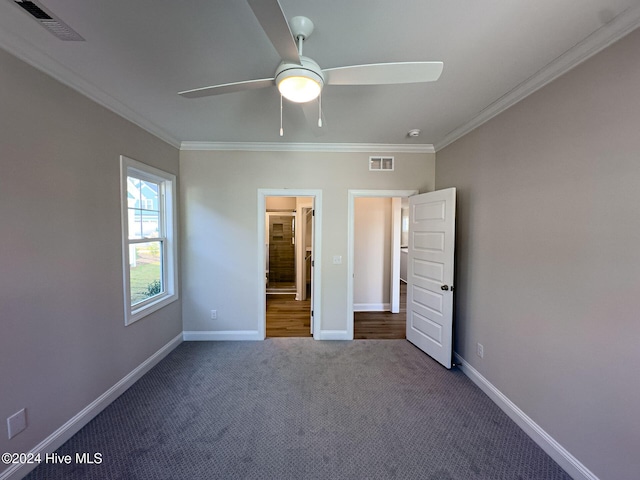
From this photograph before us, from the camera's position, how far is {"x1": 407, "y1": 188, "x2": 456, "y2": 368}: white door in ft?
8.82

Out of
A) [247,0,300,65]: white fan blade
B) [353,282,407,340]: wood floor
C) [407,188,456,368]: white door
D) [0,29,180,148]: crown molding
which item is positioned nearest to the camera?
[247,0,300,65]: white fan blade

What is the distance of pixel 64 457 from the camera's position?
1655mm

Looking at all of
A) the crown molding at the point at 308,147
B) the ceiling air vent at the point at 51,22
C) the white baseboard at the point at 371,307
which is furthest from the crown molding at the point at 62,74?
the white baseboard at the point at 371,307

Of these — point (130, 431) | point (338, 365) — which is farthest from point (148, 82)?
point (338, 365)

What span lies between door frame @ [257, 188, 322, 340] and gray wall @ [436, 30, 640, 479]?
185 cm

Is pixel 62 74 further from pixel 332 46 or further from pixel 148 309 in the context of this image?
pixel 148 309

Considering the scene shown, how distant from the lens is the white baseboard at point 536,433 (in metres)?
1.54

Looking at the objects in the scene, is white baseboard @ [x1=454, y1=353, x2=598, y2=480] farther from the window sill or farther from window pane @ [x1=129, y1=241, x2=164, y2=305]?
window pane @ [x1=129, y1=241, x2=164, y2=305]

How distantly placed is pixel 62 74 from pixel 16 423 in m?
2.21

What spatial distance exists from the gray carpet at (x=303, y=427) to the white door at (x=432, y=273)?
13.7 inches

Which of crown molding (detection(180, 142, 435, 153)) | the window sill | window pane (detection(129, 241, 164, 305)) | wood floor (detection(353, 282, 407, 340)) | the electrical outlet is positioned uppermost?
crown molding (detection(180, 142, 435, 153))

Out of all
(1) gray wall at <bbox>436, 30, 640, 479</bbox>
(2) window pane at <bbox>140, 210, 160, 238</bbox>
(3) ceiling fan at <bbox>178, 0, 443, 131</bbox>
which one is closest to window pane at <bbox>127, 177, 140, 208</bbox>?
(2) window pane at <bbox>140, 210, 160, 238</bbox>

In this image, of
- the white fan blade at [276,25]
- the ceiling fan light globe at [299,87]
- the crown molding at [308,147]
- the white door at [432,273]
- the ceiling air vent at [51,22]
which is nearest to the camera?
the white fan blade at [276,25]

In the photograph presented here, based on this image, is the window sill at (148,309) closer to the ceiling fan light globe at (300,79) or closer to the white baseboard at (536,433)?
the ceiling fan light globe at (300,79)
